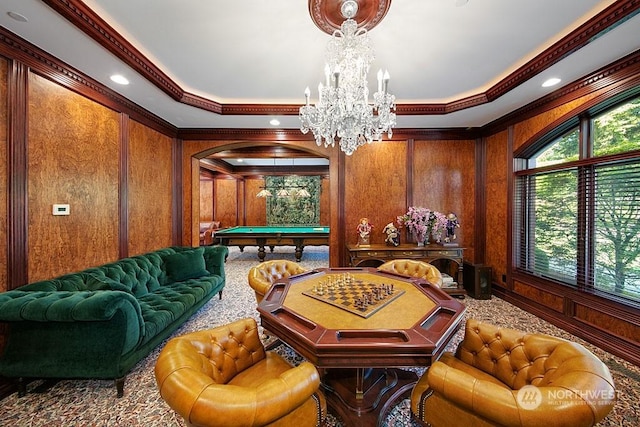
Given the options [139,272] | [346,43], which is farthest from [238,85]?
[139,272]

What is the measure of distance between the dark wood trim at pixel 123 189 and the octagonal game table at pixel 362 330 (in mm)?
2501

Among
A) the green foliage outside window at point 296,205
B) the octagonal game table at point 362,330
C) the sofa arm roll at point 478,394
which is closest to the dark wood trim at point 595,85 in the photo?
the octagonal game table at point 362,330

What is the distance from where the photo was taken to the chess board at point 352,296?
5.63ft

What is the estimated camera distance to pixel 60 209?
257 centimetres

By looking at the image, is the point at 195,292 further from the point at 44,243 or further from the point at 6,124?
the point at 6,124

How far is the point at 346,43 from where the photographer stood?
7.21 ft

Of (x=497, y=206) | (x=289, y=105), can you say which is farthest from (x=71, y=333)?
(x=497, y=206)

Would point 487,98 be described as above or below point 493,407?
above

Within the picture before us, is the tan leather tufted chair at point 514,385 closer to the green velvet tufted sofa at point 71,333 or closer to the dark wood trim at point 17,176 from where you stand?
the green velvet tufted sofa at point 71,333

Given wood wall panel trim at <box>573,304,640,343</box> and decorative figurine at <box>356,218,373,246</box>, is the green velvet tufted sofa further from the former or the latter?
wood wall panel trim at <box>573,304,640,343</box>

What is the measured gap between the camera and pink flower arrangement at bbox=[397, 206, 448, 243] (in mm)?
4203

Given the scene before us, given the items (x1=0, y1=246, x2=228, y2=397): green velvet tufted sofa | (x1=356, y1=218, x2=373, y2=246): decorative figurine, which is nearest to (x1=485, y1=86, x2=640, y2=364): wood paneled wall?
(x1=356, y1=218, x2=373, y2=246): decorative figurine

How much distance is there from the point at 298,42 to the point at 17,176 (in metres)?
2.79

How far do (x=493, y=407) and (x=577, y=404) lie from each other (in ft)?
0.86
